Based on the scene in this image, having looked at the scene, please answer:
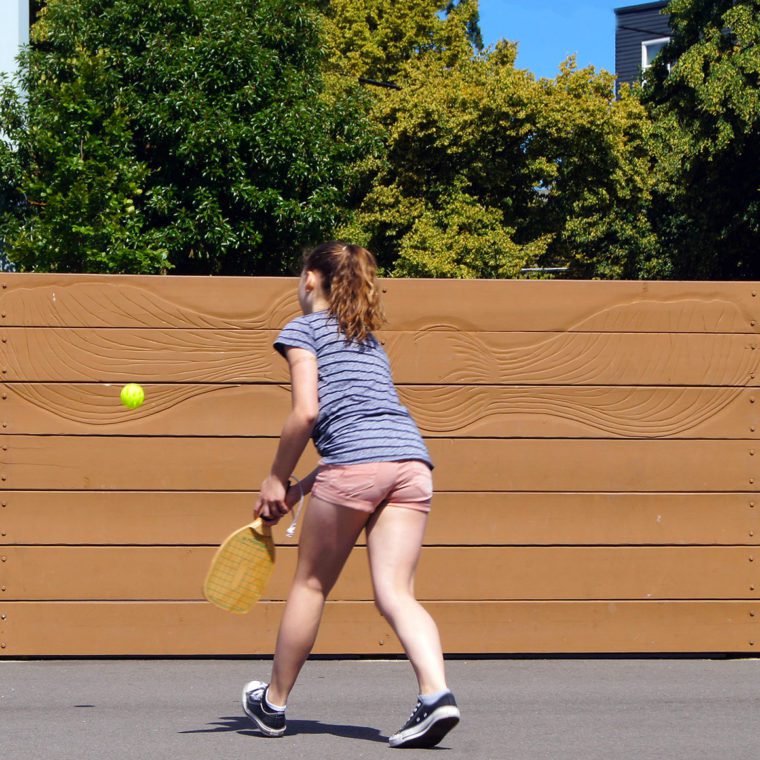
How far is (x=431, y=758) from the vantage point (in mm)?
3605

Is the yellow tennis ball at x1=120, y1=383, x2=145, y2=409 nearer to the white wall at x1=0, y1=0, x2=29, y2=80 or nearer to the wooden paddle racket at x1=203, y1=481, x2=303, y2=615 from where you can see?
the wooden paddle racket at x1=203, y1=481, x2=303, y2=615

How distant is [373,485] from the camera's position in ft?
11.9

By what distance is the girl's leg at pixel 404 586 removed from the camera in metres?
3.56

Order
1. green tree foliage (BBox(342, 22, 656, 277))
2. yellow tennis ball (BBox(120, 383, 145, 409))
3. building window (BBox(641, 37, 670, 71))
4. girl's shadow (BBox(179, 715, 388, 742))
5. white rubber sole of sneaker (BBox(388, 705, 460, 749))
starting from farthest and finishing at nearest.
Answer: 1. building window (BBox(641, 37, 670, 71))
2. green tree foliage (BBox(342, 22, 656, 277))
3. yellow tennis ball (BBox(120, 383, 145, 409))
4. girl's shadow (BBox(179, 715, 388, 742))
5. white rubber sole of sneaker (BBox(388, 705, 460, 749))

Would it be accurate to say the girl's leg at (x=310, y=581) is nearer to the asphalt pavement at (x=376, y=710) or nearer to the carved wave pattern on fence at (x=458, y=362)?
the asphalt pavement at (x=376, y=710)

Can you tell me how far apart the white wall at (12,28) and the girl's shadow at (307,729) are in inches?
654

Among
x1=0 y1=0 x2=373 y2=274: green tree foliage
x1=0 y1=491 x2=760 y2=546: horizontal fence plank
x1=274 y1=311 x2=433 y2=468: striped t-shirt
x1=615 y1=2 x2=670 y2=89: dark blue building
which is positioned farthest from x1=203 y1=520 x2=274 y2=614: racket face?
x1=615 y1=2 x2=670 y2=89: dark blue building

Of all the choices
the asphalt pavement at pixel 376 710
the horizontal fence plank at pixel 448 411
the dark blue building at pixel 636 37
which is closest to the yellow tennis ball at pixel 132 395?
the horizontal fence plank at pixel 448 411

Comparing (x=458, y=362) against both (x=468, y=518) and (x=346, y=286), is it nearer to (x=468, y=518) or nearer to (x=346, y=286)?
(x=468, y=518)

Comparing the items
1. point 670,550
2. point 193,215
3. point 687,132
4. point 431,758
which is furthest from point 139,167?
point 431,758

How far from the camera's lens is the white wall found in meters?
18.5

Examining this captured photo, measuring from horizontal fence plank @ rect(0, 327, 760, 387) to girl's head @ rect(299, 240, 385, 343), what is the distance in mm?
1415

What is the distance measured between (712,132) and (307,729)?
70.1ft

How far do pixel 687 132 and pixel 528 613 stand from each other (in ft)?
66.5
